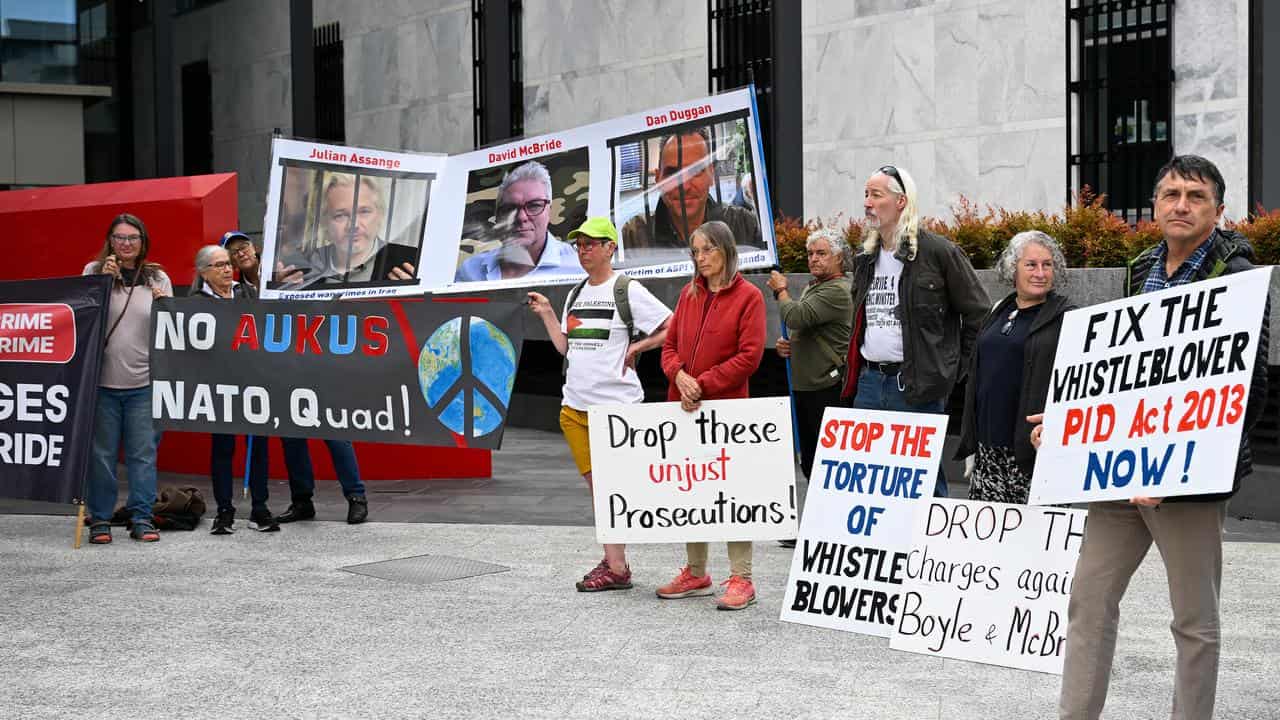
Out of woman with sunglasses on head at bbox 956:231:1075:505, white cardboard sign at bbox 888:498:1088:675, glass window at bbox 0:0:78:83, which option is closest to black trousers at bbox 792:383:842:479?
white cardboard sign at bbox 888:498:1088:675

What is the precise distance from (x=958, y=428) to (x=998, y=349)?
602 cm

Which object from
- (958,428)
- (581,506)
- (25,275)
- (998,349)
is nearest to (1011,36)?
(958,428)

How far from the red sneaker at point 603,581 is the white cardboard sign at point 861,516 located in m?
1.06

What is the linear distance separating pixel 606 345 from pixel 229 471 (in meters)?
3.32

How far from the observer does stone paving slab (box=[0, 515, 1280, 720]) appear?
537 cm

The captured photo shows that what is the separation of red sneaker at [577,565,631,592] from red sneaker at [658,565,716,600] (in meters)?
0.22

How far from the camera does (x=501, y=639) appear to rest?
643cm

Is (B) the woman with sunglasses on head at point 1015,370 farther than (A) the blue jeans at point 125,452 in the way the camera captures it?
No

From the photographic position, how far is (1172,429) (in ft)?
14.1

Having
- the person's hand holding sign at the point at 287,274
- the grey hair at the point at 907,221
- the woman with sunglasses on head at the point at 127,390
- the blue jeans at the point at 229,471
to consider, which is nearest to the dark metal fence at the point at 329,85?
the person's hand holding sign at the point at 287,274

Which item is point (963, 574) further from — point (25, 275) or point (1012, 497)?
point (25, 275)

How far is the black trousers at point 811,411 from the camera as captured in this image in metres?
8.66

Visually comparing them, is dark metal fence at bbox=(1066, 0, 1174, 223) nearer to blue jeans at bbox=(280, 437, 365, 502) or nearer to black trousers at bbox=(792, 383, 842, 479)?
black trousers at bbox=(792, 383, 842, 479)

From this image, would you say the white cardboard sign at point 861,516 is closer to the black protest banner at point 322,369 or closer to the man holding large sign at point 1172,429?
the man holding large sign at point 1172,429
